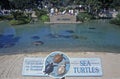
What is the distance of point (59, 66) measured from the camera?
683 cm

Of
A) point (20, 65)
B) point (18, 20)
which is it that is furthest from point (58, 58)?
point (18, 20)

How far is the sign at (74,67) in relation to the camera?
7043 mm

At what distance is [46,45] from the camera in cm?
1566

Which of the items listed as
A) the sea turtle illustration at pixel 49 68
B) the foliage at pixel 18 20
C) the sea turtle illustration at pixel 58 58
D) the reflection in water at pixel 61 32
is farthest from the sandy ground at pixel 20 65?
the foliage at pixel 18 20

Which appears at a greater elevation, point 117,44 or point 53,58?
point 53,58

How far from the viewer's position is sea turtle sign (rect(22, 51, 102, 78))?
6.86m

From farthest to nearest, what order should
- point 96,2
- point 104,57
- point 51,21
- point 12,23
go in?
point 96,2, point 51,21, point 12,23, point 104,57

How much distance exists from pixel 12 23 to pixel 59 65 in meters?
21.9

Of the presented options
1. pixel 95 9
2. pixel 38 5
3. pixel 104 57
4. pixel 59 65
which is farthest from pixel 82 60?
pixel 38 5

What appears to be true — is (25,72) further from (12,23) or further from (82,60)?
(12,23)

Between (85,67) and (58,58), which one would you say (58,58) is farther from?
(85,67)

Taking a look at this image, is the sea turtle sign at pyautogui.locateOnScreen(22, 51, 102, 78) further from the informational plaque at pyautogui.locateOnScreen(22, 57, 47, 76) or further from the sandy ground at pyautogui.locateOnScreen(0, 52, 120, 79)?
the sandy ground at pyautogui.locateOnScreen(0, 52, 120, 79)

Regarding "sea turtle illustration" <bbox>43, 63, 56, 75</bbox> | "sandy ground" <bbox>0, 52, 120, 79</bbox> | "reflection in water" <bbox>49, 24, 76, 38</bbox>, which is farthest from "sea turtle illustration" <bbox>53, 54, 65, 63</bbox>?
"reflection in water" <bbox>49, 24, 76, 38</bbox>

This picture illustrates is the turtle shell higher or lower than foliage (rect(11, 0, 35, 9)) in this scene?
higher
